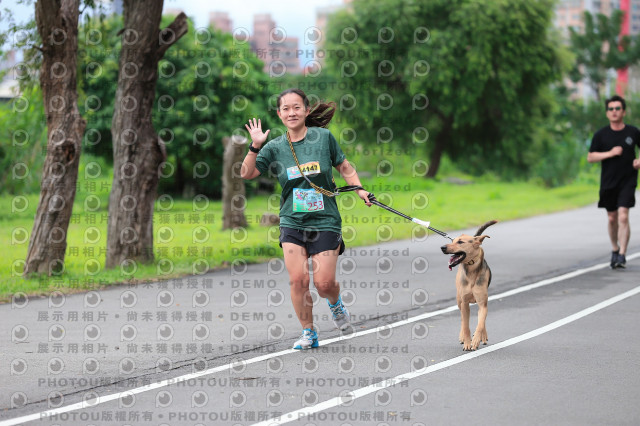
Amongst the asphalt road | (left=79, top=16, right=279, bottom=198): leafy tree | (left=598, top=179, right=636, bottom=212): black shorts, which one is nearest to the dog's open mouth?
the asphalt road

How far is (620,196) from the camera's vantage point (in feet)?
44.3

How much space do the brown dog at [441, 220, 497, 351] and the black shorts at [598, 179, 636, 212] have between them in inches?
239

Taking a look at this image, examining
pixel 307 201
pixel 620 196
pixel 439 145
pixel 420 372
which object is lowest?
pixel 420 372

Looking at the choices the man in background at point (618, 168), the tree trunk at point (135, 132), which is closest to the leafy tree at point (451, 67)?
the man in background at point (618, 168)

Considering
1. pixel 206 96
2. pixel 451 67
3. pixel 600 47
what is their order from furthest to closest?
pixel 600 47 → pixel 451 67 → pixel 206 96

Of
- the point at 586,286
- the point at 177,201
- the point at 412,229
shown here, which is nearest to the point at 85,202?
the point at 177,201

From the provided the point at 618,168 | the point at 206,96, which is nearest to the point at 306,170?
the point at 618,168

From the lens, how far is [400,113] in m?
41.2

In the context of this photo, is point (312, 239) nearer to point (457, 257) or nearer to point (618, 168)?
point (457, 257)

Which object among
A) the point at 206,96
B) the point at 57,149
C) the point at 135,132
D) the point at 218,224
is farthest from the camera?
the point at 206,96

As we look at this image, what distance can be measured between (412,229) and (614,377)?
43.1ft

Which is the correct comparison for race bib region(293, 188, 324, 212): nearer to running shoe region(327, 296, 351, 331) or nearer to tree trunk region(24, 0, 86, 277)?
running shoe region(327, 296, 351, 331)

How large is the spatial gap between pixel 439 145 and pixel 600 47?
14.1 meters

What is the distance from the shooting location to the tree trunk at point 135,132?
1339 cm
